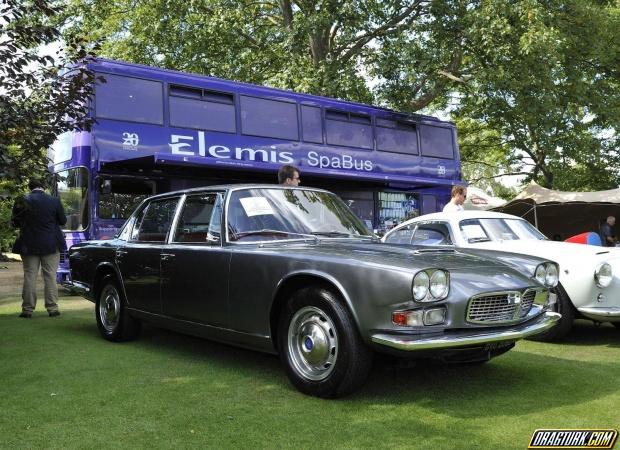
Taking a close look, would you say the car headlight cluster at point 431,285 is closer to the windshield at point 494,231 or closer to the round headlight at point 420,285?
the round headlight at point 420,285

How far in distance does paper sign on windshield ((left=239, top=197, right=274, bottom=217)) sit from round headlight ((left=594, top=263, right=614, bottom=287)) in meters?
3.28

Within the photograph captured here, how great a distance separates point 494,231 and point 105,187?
6021 millimetres

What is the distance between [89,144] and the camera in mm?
9477

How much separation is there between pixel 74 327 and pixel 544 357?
5.12m

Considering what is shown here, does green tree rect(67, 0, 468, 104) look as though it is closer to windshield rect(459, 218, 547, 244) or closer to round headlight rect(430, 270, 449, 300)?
windshield rect(459, 218, 547, 244)

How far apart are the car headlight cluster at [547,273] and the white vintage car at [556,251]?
0.38 metres

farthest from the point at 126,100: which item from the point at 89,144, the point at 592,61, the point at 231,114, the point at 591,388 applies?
the point at 592,61

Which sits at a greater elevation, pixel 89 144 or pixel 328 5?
pixel 328 5

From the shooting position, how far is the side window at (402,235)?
286 inches

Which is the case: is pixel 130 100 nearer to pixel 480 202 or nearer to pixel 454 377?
pixel 454 377

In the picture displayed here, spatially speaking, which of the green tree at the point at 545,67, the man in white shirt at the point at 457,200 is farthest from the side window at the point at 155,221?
the green tree at the point at 545,67

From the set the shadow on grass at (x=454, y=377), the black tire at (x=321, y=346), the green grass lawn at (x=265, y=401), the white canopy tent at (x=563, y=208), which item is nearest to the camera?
the green grass lawn at (x=265, y=401)

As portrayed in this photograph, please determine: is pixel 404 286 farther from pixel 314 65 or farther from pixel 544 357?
pixel 314 65

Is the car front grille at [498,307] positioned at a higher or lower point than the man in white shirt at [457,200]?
lower
